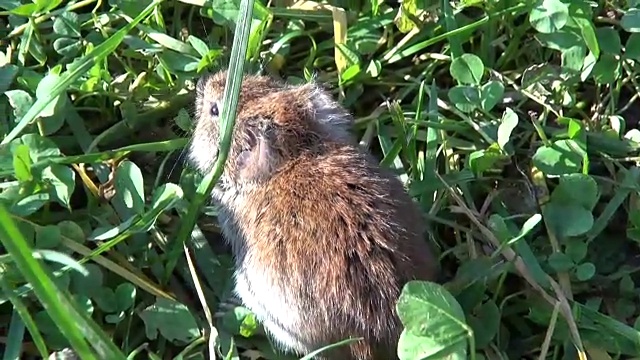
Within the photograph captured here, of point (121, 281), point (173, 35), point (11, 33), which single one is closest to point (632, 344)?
point (121, 281)

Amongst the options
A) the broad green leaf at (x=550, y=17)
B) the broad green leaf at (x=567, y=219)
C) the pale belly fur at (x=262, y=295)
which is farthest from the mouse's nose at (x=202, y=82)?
the broad green leaf at (x=567, y=219)

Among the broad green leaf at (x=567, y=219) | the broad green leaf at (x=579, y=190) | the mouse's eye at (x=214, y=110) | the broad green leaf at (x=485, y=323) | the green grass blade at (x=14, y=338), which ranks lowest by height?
the broad green leaf at (x=485, y=323)

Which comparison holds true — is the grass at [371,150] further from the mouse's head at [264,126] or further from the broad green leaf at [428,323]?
the mouse's head at [264,126]

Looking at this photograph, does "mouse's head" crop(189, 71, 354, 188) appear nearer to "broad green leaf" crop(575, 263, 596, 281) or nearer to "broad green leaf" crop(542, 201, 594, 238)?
"broad green leaf" crop(542, 201, 594, 238)

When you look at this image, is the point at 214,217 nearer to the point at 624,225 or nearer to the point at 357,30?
the point at 357,30

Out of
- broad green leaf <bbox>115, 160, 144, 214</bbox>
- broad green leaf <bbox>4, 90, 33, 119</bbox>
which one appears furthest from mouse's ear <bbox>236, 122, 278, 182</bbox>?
broad green leaf <bbox>4, 90, 33, 119</bbox>

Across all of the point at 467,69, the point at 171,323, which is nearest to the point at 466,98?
the point at 467,69
